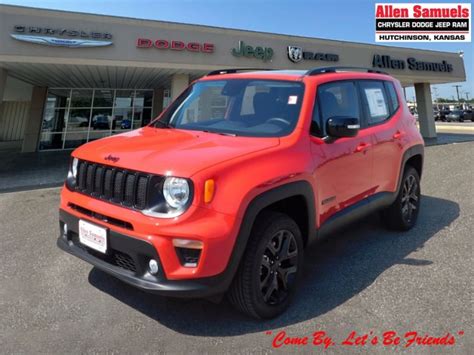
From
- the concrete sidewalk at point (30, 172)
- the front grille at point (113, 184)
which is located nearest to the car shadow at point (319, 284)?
the front grille at point (113, 184)

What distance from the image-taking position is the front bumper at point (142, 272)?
2.21 metres

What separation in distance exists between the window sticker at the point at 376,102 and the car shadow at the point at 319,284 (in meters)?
1.51

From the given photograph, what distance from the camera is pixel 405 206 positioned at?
4.49 meters

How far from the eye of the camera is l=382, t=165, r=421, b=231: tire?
436 centimetres

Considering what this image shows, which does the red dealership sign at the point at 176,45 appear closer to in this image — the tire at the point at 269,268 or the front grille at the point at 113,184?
the front grille at the point at 113,184

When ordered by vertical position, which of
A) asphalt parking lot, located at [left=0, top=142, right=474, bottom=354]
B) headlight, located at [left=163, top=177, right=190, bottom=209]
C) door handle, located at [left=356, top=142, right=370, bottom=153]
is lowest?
asphalt parking lot, located at [left=0, top=142, right=474, bottom=354]

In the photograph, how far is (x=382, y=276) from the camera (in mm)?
3342

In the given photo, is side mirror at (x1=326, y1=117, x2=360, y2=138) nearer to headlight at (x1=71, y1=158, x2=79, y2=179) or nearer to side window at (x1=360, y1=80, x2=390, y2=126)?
side window at (x1=360, y1=80, x2=390, y2=126)

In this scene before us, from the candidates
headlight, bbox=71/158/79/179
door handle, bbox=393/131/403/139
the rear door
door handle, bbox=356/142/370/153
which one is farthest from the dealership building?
door handle, bbox=356/142/370/153

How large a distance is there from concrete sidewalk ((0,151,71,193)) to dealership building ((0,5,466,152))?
6.48ft

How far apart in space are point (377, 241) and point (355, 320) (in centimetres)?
175

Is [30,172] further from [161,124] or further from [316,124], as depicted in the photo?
[316,124]

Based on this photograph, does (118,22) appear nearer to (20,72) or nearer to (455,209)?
(20,72)

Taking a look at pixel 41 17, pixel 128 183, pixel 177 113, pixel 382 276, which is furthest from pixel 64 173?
pixel 382 276
